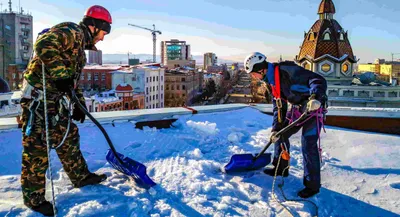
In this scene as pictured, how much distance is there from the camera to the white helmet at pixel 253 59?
350cm

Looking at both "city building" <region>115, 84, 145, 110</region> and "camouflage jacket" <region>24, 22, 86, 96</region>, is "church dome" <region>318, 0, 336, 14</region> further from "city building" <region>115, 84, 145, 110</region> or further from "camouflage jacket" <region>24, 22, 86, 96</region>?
"camouflage jacket" <region>24, 22, 86, 96</region>

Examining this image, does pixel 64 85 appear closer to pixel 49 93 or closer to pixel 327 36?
pixel 49 93

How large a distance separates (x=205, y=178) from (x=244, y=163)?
0.47 metres

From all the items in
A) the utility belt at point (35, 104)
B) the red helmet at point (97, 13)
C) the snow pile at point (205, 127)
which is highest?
the red helmet at point (97, 13)

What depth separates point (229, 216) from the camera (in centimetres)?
279

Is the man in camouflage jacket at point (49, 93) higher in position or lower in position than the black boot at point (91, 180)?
higher

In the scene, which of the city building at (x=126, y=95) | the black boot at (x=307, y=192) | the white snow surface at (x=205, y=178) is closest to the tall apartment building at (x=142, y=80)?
the city building at (x=126, y=95)

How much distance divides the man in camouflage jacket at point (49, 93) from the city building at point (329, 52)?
31389mm

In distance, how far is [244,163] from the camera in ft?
12.2

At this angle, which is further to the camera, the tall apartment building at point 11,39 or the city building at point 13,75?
the tall apartment building at point 11,39

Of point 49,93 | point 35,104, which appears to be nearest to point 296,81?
point 49,93

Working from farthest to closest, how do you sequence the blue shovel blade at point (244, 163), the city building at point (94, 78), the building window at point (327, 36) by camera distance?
the city building at point (94, 78) → the building window at point (327, 36) → the blue shovel blade at point (244, 163)

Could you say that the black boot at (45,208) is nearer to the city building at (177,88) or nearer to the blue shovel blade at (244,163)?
the blue shovel blade at (244,163)

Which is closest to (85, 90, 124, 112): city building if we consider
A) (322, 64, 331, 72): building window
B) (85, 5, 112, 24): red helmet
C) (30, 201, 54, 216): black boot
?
(322, 64, 331, 72): building window
